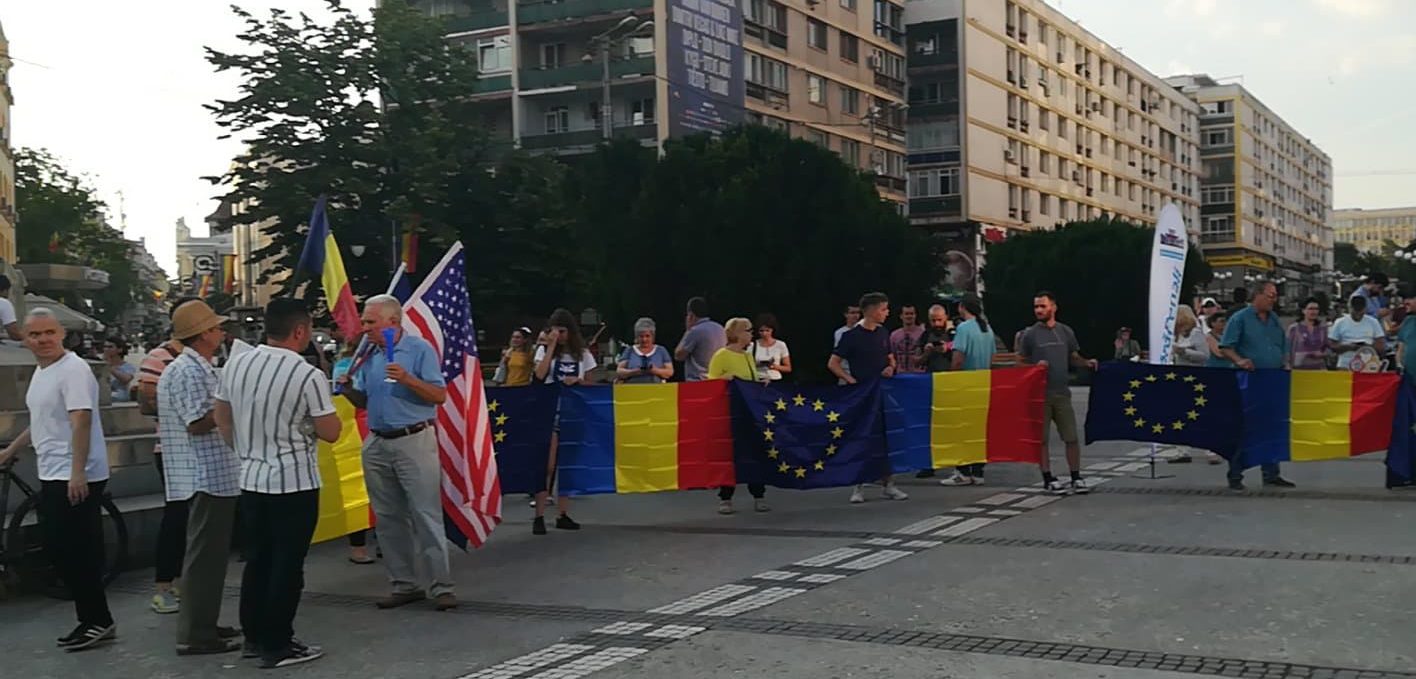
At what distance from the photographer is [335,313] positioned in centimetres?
974

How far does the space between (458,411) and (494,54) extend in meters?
47.4

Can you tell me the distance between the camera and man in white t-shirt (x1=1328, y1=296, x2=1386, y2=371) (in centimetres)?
1616

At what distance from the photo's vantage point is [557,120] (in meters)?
53.5

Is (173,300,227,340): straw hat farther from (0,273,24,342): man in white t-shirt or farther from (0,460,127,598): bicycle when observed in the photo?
(0,273,24,342): man in white t-shirt

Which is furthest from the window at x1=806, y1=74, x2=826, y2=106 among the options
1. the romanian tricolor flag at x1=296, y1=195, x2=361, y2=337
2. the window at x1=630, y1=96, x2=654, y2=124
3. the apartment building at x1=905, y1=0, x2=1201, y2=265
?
the romanian tricolor flag at x1=296, y1=195, x2=361, y2=337

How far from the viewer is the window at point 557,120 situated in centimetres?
5331

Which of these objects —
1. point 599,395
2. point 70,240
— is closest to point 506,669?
point 599,395

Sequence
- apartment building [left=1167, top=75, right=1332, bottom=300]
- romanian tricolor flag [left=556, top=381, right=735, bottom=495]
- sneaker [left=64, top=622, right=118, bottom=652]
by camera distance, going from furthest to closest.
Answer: apartment building [left=1167, top=75, right=1332, bottom=300]
romanian tricolor flag [left=556, top=381, right=735, bottom=495]
sneaker [left=64, top=622, right=118, bottom=652]

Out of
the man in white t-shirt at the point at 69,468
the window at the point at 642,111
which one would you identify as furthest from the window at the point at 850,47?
the man in white t-shirt at the point at 69,468

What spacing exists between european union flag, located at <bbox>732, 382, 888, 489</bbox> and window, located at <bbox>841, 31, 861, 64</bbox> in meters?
51.4

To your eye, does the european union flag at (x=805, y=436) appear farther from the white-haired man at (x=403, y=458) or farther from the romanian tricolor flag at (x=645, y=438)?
the white-haired man at (x=403, y=458)

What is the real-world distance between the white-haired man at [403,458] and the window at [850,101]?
2147 inches

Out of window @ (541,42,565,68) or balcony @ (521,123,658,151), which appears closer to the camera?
balcony @ (521,123,658,151)

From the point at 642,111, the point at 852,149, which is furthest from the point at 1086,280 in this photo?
the point at 852,149
